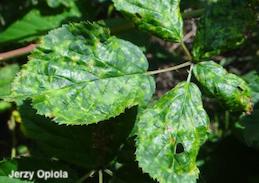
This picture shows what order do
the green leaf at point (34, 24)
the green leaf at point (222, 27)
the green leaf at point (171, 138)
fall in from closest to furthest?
the green leaf at point (171, 138), the green leaf at point (222, 27), the green leaf at point (34, 24)

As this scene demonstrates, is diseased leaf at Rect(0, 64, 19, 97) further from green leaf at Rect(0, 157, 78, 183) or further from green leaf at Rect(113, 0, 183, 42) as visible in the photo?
green leaf at Rect(113, 0, 183, 42)

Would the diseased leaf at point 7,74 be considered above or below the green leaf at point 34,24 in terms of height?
below

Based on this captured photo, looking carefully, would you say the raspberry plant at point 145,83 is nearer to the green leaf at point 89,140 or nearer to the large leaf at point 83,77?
the large leaf at point 83,77

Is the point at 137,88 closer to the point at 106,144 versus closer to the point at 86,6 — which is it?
the point at 106,144

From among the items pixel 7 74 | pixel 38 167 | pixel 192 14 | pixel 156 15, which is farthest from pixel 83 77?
pixel 7 74

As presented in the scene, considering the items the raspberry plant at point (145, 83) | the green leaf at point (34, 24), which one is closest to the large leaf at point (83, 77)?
the raspberry plant at point (145, 83)

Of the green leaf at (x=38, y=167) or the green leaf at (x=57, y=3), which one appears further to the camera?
the green leaf at (x=57, y=3)

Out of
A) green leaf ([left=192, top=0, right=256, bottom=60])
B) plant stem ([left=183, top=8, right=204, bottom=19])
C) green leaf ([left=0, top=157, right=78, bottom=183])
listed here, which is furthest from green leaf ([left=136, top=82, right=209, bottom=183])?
plant stem ([left=183, top=8, right=204, bottom=19])

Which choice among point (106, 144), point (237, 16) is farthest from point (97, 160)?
point (237, 16)
